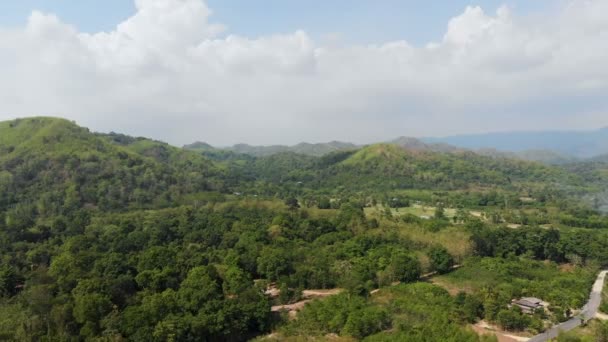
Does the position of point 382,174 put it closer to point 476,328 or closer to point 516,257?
point 516,257

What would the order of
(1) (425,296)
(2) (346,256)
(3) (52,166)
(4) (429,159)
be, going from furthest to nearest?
(4) (429,159) → (3) (52,166) → (2) (346,256) → (1) (425,296)

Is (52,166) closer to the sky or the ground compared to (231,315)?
closer to the sky

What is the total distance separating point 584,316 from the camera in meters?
34.0

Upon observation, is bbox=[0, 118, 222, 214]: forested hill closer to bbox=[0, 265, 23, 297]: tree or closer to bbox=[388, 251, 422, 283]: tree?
bbox=[0, 265, 23, 297]: tree

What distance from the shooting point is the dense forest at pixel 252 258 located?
29.6 metres

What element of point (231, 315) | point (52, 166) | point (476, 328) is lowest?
point (476, 328)

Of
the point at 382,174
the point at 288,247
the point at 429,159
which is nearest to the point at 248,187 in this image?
the point at 382,174

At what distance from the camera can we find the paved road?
99.3 feet

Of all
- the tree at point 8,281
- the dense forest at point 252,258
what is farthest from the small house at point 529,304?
the tree at point 8,281

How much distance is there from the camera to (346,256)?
149ft

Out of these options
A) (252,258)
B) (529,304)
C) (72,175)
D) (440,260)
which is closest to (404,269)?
(440,260)

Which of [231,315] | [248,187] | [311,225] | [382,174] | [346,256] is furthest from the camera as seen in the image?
[382,174]

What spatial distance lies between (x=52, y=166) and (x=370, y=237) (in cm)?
7413

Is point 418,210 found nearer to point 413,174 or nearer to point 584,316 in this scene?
point 413,174
